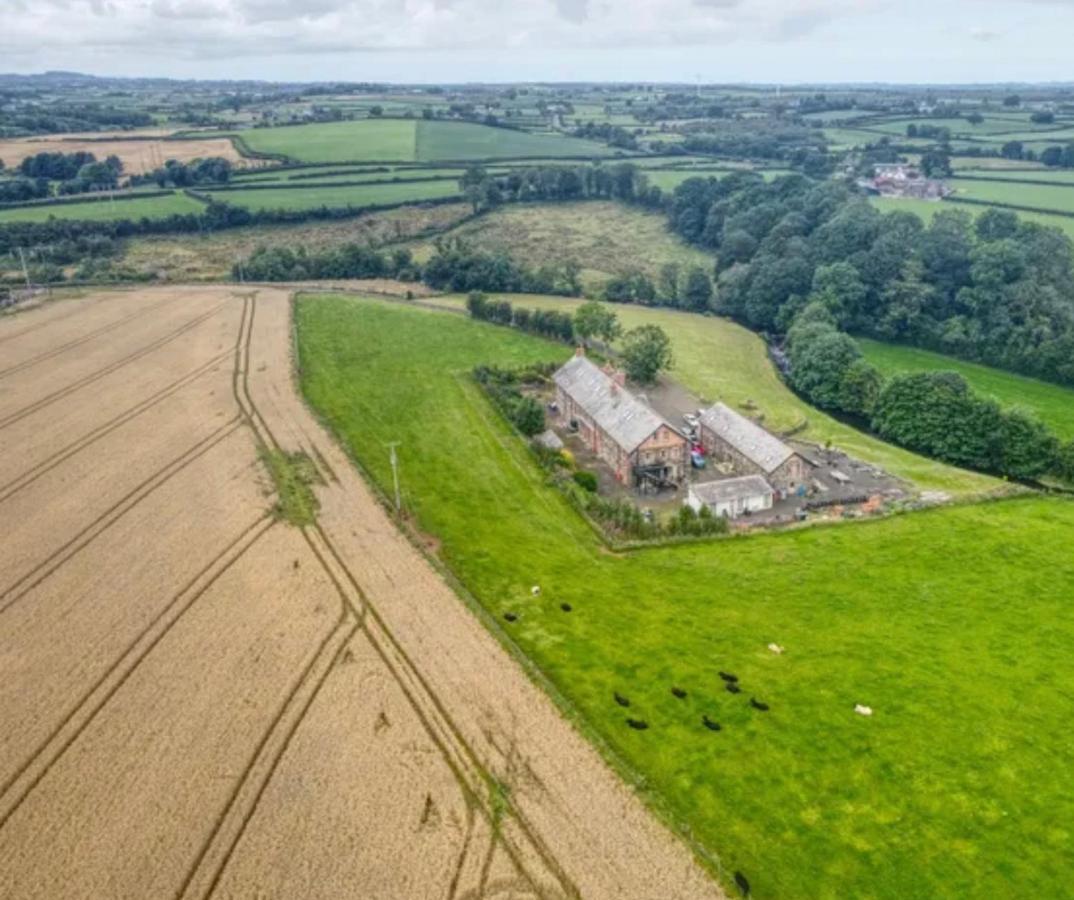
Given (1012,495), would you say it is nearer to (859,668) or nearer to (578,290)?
(859,668)

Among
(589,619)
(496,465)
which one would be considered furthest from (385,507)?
(589,619)

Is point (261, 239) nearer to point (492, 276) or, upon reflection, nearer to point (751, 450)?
point (492, 276)

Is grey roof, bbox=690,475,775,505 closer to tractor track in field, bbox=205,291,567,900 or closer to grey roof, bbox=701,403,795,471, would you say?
grey roof, bbox=701,403,795,471

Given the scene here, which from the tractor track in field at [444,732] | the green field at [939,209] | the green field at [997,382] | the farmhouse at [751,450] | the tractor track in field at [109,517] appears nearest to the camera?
the tractor track in field at [444,732]

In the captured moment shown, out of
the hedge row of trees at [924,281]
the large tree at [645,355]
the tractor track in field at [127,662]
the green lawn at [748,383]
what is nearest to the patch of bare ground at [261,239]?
the green lawn at [748,383]

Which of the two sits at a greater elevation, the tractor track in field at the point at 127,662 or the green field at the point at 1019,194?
the green field at the point at 1019,194

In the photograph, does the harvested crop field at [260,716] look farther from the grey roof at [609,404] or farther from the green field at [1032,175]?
the green field at [1032,175]
